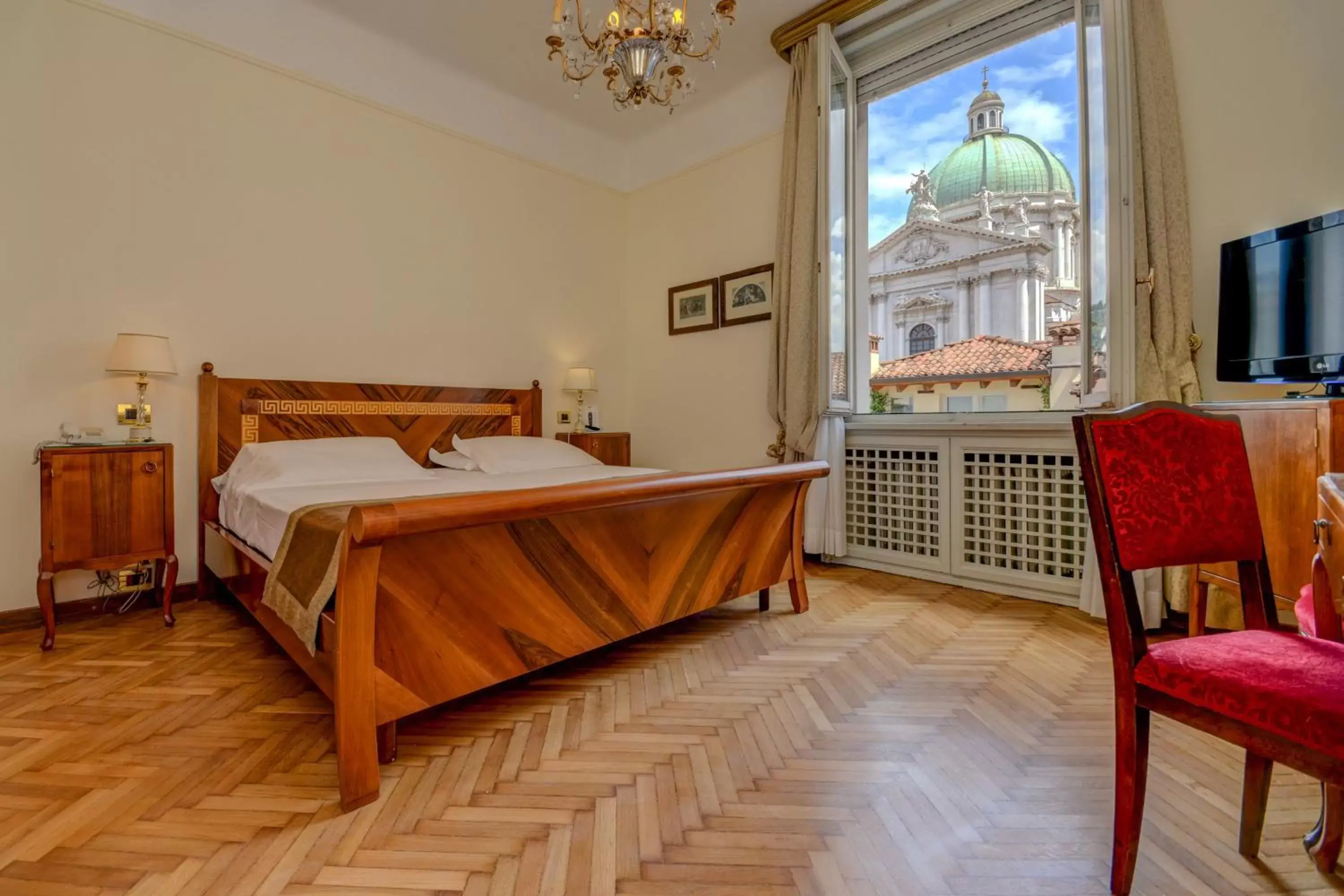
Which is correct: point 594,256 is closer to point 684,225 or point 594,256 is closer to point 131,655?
point 684,225

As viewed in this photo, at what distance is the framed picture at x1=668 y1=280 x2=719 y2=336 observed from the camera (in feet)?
14.1

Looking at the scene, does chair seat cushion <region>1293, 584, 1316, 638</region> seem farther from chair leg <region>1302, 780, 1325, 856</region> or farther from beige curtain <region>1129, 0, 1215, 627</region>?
beige curtain <region>1129, 0, 1215, 627</region>

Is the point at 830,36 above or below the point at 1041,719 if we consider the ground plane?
above

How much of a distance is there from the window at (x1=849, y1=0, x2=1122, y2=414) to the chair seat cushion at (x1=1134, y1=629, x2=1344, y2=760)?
1802mm

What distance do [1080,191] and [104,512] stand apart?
443cm

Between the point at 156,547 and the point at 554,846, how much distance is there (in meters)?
2.40

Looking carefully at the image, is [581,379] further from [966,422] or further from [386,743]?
[386,743]

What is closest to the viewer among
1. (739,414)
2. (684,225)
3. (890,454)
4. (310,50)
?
(310,50)

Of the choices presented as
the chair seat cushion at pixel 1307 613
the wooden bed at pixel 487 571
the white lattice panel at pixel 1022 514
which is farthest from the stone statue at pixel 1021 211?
the chair seat cushion at pixel 1307 613

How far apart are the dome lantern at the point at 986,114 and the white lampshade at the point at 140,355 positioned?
4250 mm

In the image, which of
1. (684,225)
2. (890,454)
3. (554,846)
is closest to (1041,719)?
(554,846)

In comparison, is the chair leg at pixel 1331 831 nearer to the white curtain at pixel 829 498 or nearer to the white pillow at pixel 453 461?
the white curtain at pixel 829 498

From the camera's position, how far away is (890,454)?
3.49 meters

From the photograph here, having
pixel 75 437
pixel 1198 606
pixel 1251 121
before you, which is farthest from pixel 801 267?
pixel 75 437
